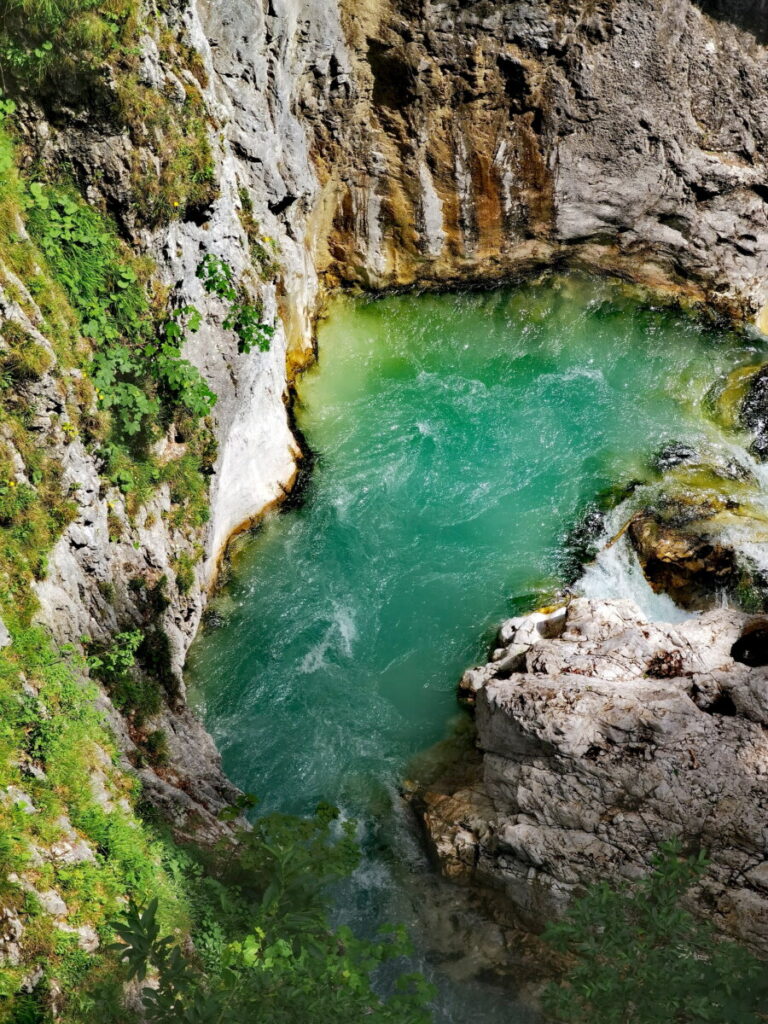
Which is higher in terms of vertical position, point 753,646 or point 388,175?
point 388,175

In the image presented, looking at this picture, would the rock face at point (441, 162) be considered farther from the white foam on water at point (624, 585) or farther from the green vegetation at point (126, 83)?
the white foam on water at point (624, 585)

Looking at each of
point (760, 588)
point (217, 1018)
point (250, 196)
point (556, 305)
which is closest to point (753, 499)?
point (760, 588)

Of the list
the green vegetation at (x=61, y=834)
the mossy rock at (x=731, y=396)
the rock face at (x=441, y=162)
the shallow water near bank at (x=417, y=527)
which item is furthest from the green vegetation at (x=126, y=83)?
the mossy rock at (x=731, y=396)

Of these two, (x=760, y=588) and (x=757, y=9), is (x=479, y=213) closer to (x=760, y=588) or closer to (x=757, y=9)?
(x=757, y=9)

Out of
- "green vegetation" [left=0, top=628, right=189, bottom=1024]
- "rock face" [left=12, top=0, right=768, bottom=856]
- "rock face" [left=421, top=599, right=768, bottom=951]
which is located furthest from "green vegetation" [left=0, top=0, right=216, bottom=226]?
"rock face" [left=421, top=599, right=768, bottom=951]

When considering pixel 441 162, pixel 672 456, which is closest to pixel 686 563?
pixel 672 456

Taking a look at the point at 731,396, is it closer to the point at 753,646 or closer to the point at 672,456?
the point at 672,456

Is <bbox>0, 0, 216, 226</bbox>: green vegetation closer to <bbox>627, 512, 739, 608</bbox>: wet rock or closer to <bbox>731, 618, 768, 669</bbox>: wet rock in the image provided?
<bbox>627, 512, 739, 608</bbox>: wet rock
